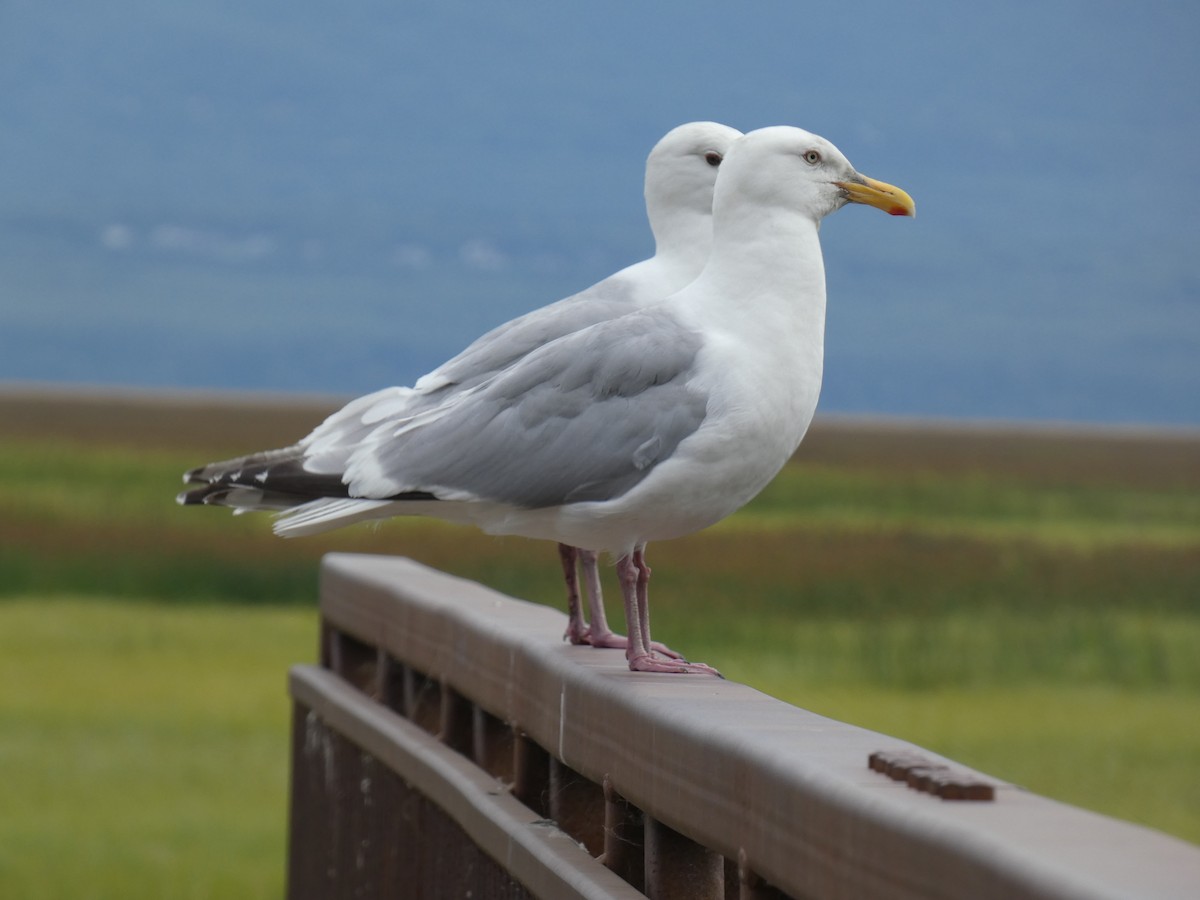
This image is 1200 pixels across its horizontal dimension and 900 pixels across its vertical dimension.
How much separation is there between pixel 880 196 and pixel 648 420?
0.69 m

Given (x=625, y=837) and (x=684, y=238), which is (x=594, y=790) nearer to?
(x=625, y=837)

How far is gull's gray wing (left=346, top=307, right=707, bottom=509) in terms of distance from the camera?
3473mm

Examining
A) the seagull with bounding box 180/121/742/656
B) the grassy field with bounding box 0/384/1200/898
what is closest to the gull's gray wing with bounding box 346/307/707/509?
the seagull with bounding box 180/121/742/656

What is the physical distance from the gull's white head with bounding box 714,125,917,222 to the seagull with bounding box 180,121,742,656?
1.65 ft

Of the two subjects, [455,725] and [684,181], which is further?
[684,181]

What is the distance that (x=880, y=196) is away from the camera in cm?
373

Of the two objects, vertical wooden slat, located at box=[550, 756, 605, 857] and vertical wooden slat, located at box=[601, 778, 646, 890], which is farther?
vertical wooden slat, located at box=[550, 756, 605, 857]

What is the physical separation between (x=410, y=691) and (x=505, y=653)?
0.96m

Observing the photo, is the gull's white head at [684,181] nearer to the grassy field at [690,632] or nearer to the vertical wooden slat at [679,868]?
the vertical wooden slat at [679,868]

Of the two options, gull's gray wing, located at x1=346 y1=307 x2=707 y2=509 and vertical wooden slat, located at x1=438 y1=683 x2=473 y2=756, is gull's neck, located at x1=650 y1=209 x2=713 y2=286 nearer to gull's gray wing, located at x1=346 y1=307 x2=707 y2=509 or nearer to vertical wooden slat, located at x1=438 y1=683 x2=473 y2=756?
gull's gray wing, located at x1=346 y1=307 x2=707 y2=509

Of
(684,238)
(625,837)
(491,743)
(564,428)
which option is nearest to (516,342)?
(564,428)

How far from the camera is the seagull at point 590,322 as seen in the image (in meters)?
3.88

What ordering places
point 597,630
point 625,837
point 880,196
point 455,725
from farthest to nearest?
point 455,725 < point 597,630 < point 880,196 < point 625,837

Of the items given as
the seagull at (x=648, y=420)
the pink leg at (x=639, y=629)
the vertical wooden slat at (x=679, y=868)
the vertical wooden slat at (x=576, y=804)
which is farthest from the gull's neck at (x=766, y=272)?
the vertical wooden slat at (x=679, y=868)
